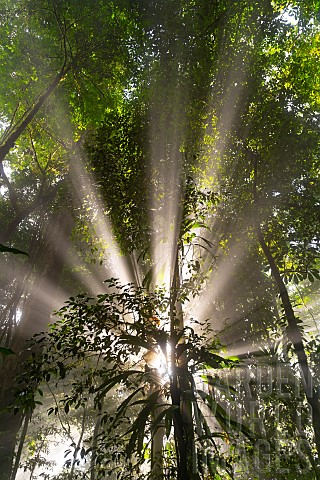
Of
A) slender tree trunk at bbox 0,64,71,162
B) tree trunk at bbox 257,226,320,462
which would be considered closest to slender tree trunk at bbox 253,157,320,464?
tree trunk at bbox 257,226,320,462

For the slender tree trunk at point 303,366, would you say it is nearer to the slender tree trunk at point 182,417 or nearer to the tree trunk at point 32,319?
the slender tree trunk at point 182,417

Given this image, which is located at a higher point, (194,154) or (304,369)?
(194,154)

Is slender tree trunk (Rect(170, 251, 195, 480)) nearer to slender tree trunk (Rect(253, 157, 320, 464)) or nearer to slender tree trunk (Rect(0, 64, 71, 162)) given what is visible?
slender tree trunk (Rect(253, 157, 320, 464))

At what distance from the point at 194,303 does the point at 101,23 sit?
15.7 ft

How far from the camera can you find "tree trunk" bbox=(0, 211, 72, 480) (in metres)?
5.21

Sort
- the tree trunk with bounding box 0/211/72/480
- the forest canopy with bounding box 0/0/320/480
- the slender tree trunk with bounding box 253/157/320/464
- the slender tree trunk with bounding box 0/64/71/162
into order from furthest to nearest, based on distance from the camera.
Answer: the tree trunk with bounding box 0/211/72/480 < the slender tree trunk with bounding box 0/64/71/162 < the forest canopy with bounding box 0/0/320/480 < the slender tree trunk with bounding box 253/157/320/464

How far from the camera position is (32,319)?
618cm

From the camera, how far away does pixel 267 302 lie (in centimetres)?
590

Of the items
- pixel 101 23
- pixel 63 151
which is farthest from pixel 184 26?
pixel 63 151

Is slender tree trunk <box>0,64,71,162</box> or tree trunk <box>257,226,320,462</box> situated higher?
slender tree trunk <box>0,64,71,162</box>

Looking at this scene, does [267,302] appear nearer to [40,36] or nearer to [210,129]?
[210,129]

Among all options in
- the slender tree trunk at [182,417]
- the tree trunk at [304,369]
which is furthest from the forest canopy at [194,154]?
the slender tree trunk at [182,417]

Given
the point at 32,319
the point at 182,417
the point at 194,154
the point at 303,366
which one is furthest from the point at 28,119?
the point at 303,366

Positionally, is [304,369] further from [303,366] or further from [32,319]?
[32,319]
